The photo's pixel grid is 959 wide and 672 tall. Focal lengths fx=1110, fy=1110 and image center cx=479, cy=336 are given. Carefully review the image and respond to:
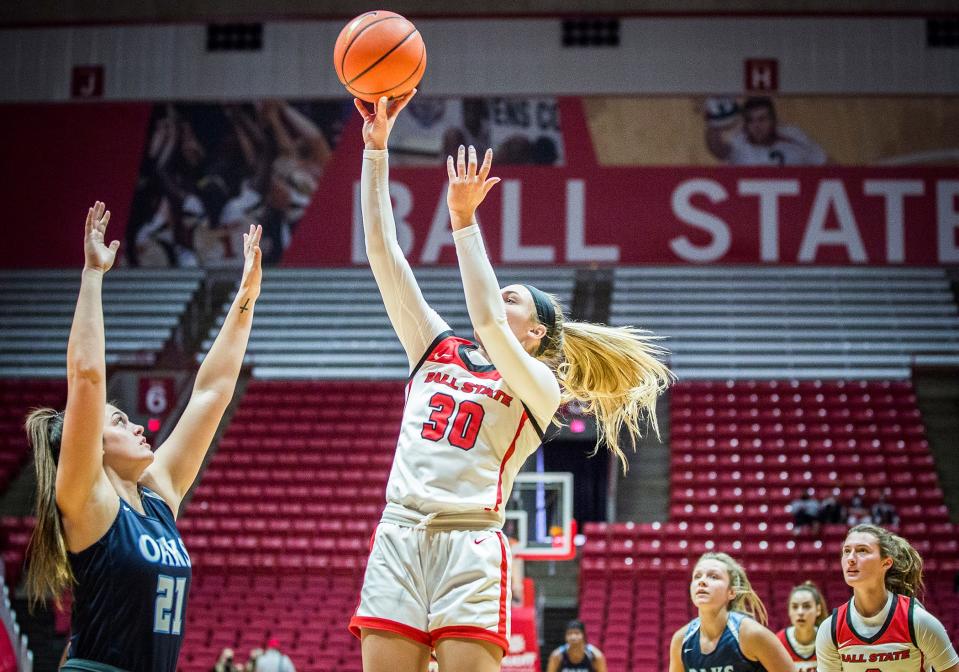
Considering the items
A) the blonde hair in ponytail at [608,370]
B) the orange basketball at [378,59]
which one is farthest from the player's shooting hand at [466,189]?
the orange basketball at [378,59]

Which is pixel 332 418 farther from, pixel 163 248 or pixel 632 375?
pixel 632 375

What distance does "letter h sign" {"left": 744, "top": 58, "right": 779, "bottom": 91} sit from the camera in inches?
722

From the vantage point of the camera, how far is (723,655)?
16.5 ft

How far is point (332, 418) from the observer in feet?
54.6

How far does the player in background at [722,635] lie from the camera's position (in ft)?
16.1

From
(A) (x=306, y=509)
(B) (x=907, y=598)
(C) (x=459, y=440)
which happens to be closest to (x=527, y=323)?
(C) (x=459, y=440)

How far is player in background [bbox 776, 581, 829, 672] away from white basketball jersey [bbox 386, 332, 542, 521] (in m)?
3.61

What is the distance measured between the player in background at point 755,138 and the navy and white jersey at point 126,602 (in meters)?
16.2

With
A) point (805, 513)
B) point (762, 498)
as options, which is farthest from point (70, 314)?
point (805, 513)

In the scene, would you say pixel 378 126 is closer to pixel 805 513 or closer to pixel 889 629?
pixel 889 629

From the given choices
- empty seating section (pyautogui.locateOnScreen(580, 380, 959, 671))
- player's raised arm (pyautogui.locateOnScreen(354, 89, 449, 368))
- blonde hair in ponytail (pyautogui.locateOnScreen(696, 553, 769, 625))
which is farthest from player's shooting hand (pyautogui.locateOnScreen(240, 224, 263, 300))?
empty seating section (pyautogui.locateOnScreen(580, 380, 959, 671))

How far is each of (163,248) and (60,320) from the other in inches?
89.7

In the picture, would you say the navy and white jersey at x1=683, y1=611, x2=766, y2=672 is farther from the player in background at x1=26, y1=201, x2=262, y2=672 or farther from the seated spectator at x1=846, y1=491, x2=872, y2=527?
the seated spectator at x1=846, y1=491, x2=872, y2=527

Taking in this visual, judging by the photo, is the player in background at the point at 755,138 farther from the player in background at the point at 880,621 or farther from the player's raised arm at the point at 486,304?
the player's raised arm at the point at 486,304
